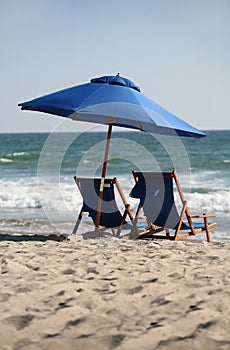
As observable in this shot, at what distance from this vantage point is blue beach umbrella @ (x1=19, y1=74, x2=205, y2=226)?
5.07m

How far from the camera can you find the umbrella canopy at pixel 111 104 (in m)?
5.07

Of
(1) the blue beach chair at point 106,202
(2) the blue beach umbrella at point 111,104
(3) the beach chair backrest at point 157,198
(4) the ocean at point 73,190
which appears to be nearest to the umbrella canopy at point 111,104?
(2) the blue beach umbrella at point 111,104

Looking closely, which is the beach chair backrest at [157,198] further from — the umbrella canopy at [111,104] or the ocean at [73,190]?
the ocean at [73,190]

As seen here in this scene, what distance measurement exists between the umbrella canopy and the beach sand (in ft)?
4.44

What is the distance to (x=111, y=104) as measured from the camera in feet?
17.1

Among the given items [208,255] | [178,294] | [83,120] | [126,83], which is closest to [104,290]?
Answer: [178,294]

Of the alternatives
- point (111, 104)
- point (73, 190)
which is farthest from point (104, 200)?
point (73, 190)

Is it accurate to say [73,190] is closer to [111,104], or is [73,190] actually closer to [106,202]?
[106,202]

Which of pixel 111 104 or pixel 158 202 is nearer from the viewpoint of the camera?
pixel 111 104

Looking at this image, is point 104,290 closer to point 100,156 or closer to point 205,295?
point 205,295

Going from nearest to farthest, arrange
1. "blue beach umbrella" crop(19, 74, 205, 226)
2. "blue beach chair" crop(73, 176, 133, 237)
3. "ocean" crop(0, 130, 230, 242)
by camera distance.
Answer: "blue beach umbrella" crop(19, 74, 205, 226)
"blue beach chair" crop(73, 176, 133, 237)
"ocean" crop(0, 130, 230, 242)

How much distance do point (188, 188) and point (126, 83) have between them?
9857 mm

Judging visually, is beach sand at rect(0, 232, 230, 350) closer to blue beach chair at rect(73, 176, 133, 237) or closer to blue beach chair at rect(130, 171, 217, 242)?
blue beach chair at rect(130, 171, 217, 242)

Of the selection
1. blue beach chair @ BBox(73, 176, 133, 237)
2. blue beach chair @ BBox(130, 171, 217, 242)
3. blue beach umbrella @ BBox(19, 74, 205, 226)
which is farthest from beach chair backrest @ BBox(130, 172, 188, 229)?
blue beach umbrella @ BBox(19, 74, 205, 226)
